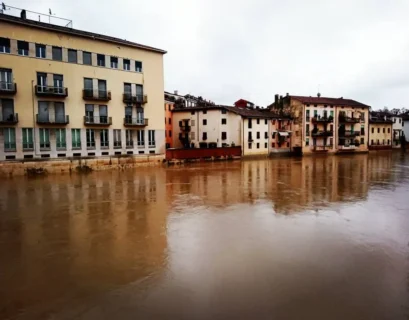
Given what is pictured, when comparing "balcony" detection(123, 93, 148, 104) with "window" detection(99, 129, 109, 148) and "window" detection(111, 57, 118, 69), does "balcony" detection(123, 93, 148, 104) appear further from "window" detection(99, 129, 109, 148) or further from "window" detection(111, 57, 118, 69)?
"window" detection(99, 129, 109, 148)

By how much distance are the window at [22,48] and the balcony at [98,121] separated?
29.9 feet

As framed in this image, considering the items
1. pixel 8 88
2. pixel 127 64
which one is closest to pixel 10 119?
pixel 8 88

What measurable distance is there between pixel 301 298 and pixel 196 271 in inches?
113

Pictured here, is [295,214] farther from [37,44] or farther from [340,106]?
[340,106]

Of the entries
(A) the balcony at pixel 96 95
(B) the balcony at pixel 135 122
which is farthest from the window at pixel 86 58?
(B) the balcony at pixel 135 122

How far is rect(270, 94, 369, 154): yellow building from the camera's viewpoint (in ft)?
210

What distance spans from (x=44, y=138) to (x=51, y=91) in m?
5.39

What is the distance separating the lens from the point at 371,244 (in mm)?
10672

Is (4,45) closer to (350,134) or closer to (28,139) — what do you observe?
(28,139)

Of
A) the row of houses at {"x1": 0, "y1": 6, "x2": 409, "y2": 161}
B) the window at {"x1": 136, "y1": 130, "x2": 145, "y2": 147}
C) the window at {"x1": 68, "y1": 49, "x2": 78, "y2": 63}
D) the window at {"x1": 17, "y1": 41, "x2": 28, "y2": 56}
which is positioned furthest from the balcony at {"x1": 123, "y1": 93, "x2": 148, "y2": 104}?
the window at {"x1": 17, "y1": 41, "x2": 28, "y2": 56}

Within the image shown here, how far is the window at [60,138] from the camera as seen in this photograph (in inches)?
1399

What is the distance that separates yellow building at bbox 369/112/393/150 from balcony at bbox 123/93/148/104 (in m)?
60.9

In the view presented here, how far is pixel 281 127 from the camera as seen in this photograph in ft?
205

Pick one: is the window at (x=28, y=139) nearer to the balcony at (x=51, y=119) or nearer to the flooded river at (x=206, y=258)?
the balcony at (x=51, y=119)
